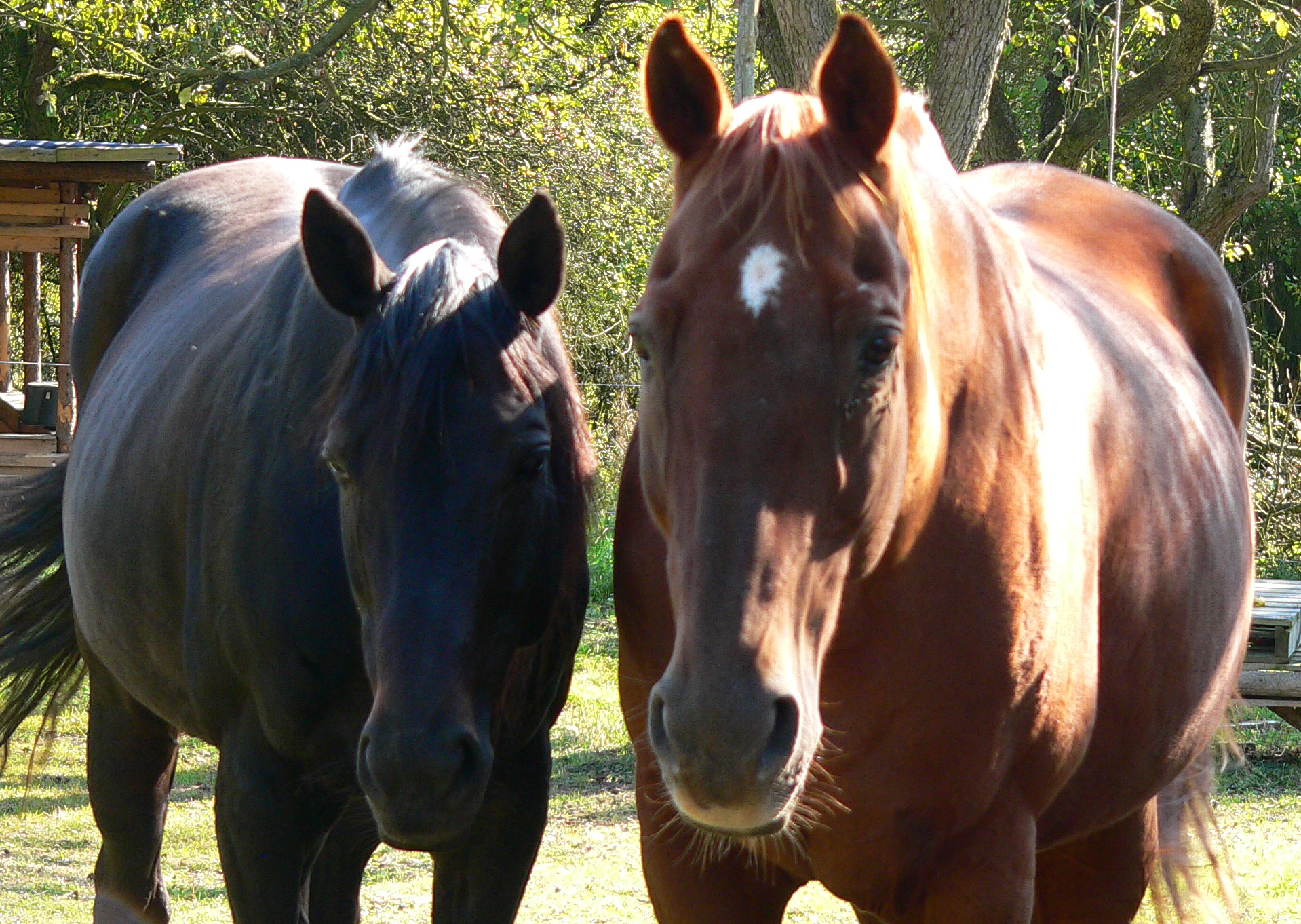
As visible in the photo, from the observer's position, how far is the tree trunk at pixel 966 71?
5.90m

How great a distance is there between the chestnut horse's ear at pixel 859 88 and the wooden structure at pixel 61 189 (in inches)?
407

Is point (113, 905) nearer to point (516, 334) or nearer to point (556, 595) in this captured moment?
point (556, 595)

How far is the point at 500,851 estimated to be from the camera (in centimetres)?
256

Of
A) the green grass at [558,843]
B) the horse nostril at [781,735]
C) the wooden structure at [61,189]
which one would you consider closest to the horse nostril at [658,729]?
the horse nostril at [781,735]

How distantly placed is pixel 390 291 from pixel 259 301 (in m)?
0.71

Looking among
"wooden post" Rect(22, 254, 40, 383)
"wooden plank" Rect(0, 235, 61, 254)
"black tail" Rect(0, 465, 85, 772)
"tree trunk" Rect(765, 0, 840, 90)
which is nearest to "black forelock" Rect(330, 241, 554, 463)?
"black tail" Rect(0, 465, 85, 772)

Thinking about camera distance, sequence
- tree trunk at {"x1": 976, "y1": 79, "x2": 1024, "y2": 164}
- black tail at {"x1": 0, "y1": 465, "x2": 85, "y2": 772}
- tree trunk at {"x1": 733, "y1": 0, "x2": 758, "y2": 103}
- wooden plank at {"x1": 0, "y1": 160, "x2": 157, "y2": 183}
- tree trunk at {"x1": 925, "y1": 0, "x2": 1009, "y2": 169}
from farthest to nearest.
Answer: wooden plank at {"x1": 0, "y1": 160, "x2": 157, "y2": 183} → tree trunk at {"x1": 976, "y1": 79, "x2": 1024, "y2": 164} → tree trunk at {"x1": 925, "y1": 0, "x2": 1009, "y2": 169} → tree trunk at {"x1": 733, "y1": 0, "x2": 758, "y2": 103} → black tail at {"x1": 0, "y1": 465, "x2": 85, "y2": 772}

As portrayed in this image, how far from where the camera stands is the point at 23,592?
13.2 feet

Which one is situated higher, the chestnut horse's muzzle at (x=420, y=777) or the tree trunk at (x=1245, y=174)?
the tree trunk at (x=1245, y=174)

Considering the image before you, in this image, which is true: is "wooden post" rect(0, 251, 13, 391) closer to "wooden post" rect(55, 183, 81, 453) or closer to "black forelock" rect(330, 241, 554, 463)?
"wooden post" rect(55, 183, 81, 453)

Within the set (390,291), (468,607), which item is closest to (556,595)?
(468,607)

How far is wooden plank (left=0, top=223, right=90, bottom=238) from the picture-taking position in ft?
38.3

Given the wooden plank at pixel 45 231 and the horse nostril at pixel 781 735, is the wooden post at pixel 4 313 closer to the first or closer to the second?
the wooden plank at pixel 45 231

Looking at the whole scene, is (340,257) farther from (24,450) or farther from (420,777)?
(24,450)
